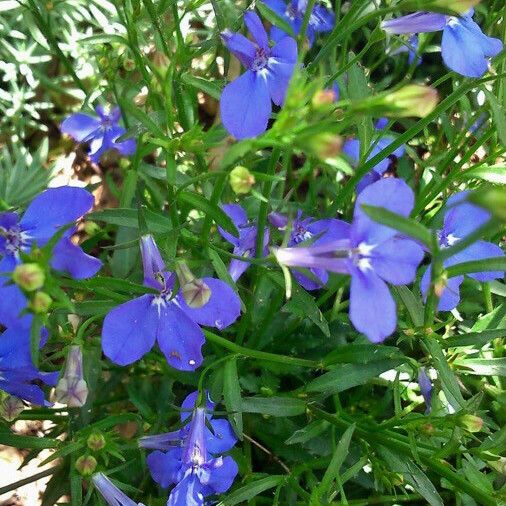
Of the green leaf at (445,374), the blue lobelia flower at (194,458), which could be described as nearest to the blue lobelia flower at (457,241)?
the green leaf at (445,374)

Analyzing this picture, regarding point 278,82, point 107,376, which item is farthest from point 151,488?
point 278,82

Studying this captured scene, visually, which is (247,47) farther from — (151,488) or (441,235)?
(151,488)

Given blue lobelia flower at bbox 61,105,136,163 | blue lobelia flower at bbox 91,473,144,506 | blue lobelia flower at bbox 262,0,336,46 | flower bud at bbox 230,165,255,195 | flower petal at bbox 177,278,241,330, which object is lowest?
blue lobelia flower at bbox 91,473,144,506

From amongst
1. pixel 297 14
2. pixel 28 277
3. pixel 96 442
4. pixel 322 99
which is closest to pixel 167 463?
pixel 96 442

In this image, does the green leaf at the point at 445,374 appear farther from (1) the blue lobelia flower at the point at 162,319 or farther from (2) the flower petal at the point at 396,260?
(1) the blue lobelia flower at the point at 162,319

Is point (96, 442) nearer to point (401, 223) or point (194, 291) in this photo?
point (194, 291)

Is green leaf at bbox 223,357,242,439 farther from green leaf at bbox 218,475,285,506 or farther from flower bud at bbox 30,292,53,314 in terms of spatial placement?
flower bud at bbox 30,292,53,314

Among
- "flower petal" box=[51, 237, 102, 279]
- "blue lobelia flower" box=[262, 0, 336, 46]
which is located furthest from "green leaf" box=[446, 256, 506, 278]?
"blue lobelia flower" box=[262, 0, 336, 46]
